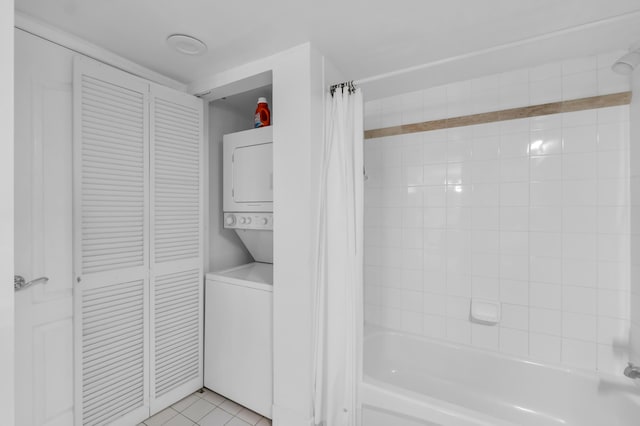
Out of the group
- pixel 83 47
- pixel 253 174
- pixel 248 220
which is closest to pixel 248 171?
pixel 253 174

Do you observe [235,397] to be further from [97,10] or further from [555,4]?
[555,4]

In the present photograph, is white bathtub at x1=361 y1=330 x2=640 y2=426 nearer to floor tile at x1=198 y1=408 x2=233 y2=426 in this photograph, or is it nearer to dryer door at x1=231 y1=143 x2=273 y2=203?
floor tile at x1=198 y1=408 x2=233 y2=426

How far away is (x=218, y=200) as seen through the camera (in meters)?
Result: 2.54

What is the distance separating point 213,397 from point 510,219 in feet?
8.02

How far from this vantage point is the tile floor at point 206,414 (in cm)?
191

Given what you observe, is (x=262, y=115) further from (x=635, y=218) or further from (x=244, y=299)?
(x=635, y=218)

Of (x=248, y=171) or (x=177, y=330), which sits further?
(x=248, y=171)

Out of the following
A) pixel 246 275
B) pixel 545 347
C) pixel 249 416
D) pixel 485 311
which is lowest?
pixel 249 416

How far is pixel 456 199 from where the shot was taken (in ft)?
7.25

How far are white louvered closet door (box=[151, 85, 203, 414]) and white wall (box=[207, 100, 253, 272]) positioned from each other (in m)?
0.21

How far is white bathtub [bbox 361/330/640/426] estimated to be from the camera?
156cm

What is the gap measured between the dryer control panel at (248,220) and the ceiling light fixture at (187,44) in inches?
43.1

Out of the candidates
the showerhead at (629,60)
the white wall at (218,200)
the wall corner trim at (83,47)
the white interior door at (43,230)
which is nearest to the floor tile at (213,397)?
the white interior door at (43,230)

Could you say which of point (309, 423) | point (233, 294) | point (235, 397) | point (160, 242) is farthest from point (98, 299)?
point (309, 423)
